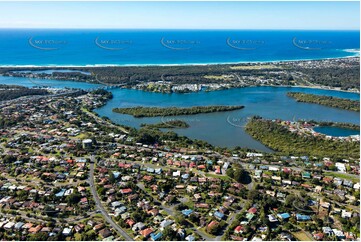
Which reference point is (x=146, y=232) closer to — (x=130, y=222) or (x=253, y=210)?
(x=130, y=222)

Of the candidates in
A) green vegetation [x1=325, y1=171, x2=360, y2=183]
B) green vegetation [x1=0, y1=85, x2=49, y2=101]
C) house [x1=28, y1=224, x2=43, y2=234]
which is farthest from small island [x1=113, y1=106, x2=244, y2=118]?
house [x1=28, y1=224, x2=43, y2=234]

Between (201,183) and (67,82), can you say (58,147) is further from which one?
(67,82)

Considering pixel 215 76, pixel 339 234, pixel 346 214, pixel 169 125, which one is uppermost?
pixel 215 76

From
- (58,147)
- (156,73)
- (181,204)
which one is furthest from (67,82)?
(181,204)

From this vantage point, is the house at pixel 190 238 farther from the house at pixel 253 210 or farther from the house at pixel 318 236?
the house at pixel 318 236

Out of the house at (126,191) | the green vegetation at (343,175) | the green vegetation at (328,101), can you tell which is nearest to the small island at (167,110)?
the green vegetation at (328,101)


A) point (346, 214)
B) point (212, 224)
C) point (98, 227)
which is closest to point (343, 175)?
point (346, 214)

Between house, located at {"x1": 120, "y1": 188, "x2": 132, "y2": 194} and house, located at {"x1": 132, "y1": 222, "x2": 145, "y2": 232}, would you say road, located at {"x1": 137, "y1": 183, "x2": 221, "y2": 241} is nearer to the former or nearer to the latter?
house, located at {"x1": 120, "y1": 188, "x2": 132, "y2": 194}
